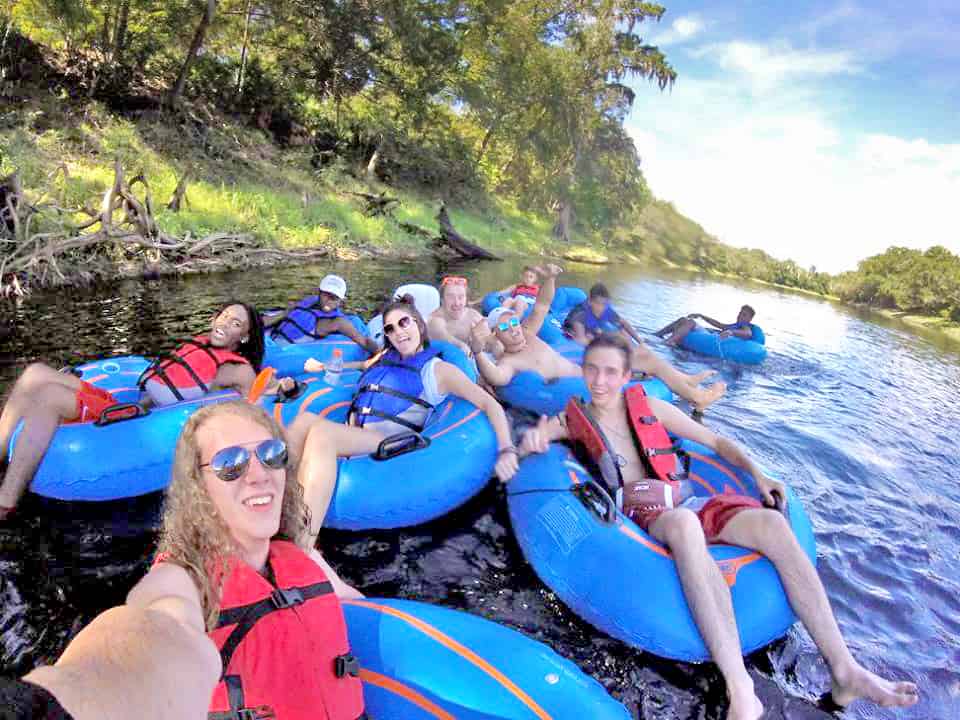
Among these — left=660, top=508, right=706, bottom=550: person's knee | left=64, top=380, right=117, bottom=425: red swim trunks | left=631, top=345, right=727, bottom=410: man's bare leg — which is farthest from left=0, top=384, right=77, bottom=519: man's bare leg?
left=631, top=345, right=727, bottom=410: man's bare leg

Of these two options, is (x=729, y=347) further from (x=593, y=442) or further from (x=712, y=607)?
(x=712, y=607)

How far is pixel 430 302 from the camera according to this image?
666cm

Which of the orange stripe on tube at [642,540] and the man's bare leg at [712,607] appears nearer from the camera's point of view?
the man's bare leg at [712,607]

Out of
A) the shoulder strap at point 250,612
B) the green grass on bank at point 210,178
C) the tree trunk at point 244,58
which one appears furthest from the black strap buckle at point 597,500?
the tree trunk at point 244,58

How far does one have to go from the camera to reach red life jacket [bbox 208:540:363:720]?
1611 millimetres

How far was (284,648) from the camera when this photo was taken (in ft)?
5.52

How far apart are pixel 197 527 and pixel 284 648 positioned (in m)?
0.44

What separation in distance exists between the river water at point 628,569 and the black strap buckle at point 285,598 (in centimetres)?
154

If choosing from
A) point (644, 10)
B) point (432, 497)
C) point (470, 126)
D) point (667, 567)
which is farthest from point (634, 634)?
point (644, 10)

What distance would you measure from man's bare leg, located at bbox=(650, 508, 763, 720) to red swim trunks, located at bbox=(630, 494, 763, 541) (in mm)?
312

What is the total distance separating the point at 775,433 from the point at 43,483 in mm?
6630

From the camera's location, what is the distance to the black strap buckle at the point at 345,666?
175cm

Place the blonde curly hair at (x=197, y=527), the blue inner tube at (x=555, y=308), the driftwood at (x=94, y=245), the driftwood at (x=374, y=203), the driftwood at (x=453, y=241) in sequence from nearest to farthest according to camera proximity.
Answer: the blonde curly hair at (x=197, y=527) < the blue inner tube at (x=555, y=308) < the driftwood at (x=94, y=245) < the driftwood at (x=374, y=203) < the driftwood at (x=453, y=241)

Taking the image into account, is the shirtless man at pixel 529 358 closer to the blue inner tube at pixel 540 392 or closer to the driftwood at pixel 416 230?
the blue inner tube at pixel 540 392
